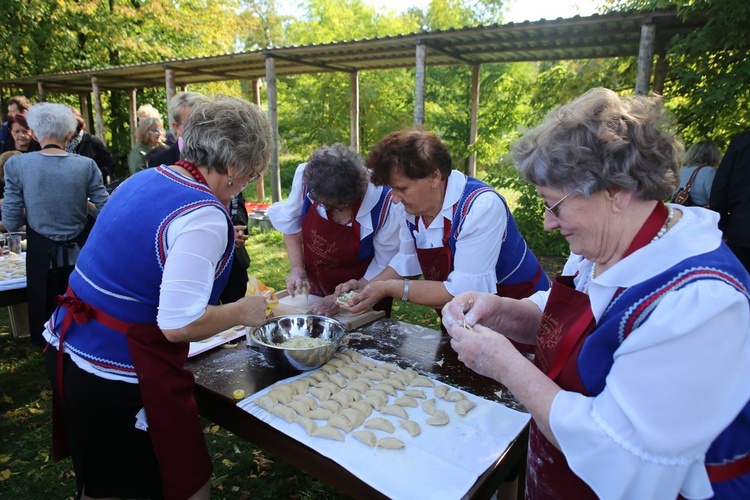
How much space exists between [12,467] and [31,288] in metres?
1.23

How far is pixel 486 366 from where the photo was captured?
1.31 metres

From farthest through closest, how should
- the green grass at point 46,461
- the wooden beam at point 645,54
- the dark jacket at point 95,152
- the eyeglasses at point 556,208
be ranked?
the wooden beam at point 645,54 → the dark jacket at point 95,152 → the green grass at point 46,461 → the eyeglasses at point 556,208

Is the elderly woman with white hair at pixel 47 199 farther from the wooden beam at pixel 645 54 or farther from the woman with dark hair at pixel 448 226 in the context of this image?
the wooden beam at pixel 645 54

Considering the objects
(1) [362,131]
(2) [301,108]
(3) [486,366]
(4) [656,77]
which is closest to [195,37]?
(2) [301,108]

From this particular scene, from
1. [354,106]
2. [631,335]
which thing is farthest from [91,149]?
[354,106]

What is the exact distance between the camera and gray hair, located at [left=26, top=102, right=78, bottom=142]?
3.41 m

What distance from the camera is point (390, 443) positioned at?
1.54 metres

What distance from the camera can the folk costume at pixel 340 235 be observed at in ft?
9.64

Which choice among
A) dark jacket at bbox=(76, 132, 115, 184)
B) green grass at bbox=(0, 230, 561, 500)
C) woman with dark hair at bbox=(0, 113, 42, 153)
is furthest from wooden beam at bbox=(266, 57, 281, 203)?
green grass at bbox=(0, 230, 561, 500)

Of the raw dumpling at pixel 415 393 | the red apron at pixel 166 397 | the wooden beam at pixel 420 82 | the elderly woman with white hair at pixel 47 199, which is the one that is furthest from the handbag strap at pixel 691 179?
the elderly woman with white hair at pixel 47 199

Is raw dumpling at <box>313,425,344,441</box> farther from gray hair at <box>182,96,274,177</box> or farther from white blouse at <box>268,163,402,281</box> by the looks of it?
white blouse at <box>268,163,402,281</box>

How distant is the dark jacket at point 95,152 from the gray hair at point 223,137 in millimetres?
4298

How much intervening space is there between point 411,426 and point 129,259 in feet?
3.66

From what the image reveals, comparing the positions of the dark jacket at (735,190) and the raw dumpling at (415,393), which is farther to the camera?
the dark jacket at (735,190)
